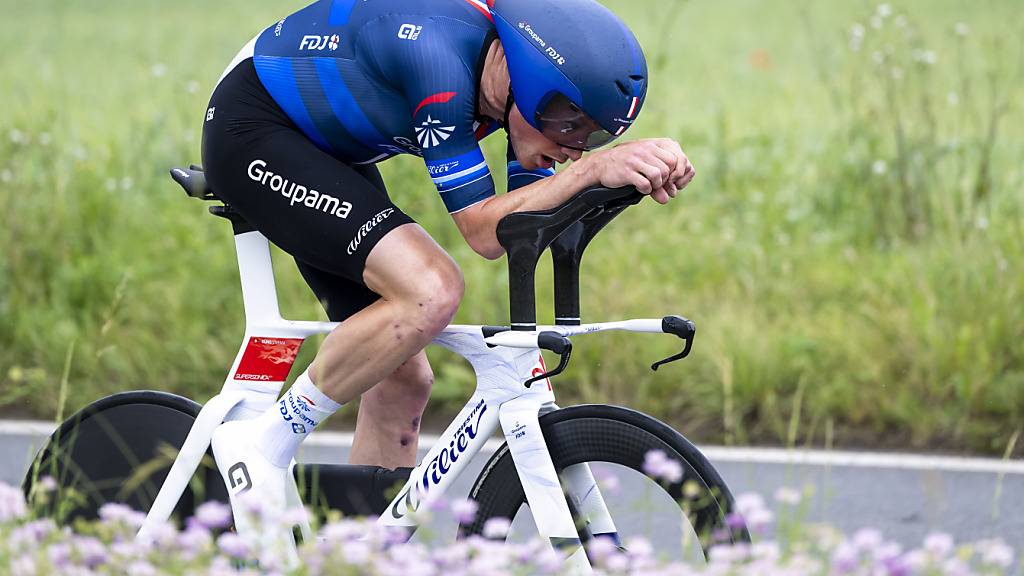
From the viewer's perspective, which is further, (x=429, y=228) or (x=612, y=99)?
(x=429, y=228)

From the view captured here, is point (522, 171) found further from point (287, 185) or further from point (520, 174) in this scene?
point (287, 185)

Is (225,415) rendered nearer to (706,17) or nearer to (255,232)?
(255,232)

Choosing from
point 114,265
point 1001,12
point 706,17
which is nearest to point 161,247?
point 114,265

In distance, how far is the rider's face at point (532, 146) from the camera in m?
3.34

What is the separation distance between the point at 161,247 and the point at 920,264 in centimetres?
370

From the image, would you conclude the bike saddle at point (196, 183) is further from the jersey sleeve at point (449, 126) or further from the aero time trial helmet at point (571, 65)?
the aero time trial helmet at point (571, 65)

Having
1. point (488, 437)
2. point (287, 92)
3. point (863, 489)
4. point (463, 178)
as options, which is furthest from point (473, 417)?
point (863, 489)

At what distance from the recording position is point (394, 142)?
11.4ft

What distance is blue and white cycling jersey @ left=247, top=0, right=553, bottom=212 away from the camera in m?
3.17

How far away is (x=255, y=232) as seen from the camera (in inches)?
146

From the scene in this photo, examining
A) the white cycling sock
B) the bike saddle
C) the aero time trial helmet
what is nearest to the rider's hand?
the aero time trial helmet

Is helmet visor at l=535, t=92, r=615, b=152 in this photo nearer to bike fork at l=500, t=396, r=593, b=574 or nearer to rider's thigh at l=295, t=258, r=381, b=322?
bike fork at l=500, t=396, r=593, b=574

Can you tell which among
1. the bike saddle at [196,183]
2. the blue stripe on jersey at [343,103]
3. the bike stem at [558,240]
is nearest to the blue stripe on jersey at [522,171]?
the bike stem at [558,240]

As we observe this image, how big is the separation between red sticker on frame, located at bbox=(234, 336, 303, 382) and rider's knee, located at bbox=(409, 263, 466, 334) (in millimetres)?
491
